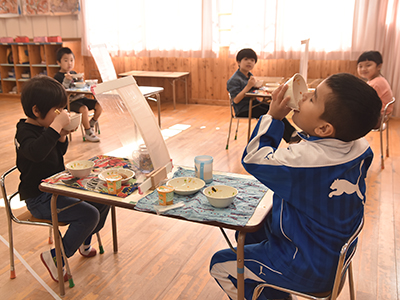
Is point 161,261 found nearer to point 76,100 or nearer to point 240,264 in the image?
point 240,264

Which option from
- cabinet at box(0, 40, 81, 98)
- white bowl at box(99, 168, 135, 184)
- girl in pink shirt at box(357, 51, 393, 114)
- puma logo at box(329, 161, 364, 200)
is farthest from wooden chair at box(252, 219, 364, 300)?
cabinet at box(0, 40, 81, 98)

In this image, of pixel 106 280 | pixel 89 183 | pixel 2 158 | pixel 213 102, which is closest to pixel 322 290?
pixel 89 183

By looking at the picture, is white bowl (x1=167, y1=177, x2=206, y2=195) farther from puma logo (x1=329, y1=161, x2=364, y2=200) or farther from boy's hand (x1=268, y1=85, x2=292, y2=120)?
puma logo (x1=329, y1=161, x2=364, y2=200)

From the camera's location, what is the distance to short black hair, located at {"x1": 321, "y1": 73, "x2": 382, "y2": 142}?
3.29ft

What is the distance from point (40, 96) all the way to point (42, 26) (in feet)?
21.8

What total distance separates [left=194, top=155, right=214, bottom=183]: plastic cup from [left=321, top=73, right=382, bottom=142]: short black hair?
1.89ft

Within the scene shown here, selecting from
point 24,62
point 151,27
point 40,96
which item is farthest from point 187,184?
point 24,62

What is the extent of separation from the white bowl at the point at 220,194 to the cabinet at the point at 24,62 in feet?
20.5

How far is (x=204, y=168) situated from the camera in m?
1.49

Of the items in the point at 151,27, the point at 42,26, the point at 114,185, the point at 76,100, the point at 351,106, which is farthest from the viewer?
the point at 42,26

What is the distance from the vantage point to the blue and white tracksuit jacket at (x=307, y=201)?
106 centimetres

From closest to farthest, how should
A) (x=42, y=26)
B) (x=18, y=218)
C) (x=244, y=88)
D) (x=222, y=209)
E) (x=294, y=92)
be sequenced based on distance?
(x=294, y=92) < (x=222, y=209) < (x=18, y=218) < (x=244, y=88) < (x=42, y=26)

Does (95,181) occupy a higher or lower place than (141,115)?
lower

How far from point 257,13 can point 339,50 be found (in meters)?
1.34
